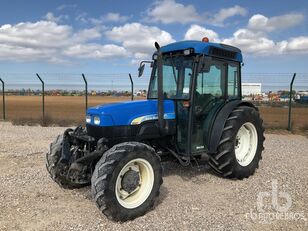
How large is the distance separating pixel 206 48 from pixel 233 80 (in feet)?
3.88

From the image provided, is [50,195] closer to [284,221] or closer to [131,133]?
[131,133]

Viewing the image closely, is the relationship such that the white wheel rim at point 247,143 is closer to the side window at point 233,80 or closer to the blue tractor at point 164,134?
the blue tractor at point 164,134

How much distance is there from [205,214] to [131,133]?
1.61 metres

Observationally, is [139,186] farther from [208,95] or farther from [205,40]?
[205,40]

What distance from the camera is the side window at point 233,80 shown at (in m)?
6.98

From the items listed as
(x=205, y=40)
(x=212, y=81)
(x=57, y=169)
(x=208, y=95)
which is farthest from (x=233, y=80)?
(x=57, y=169)

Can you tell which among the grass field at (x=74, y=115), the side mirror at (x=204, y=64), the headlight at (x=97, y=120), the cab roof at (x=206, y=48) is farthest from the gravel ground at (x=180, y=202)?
the grass field at (x=74, y=115)

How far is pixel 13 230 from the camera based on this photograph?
15.0 feet

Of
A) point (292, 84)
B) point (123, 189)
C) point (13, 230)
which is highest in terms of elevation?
point (292, 84)

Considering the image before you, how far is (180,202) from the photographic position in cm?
559

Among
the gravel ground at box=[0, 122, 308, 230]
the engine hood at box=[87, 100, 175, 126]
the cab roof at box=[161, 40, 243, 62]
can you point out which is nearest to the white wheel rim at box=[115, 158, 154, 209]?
the gravel ground at box=[0, 122, 308, 230]

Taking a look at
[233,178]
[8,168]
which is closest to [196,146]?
[233,178]

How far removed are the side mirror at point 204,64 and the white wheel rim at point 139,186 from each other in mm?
1894

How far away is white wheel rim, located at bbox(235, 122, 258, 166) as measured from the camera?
7164mm
